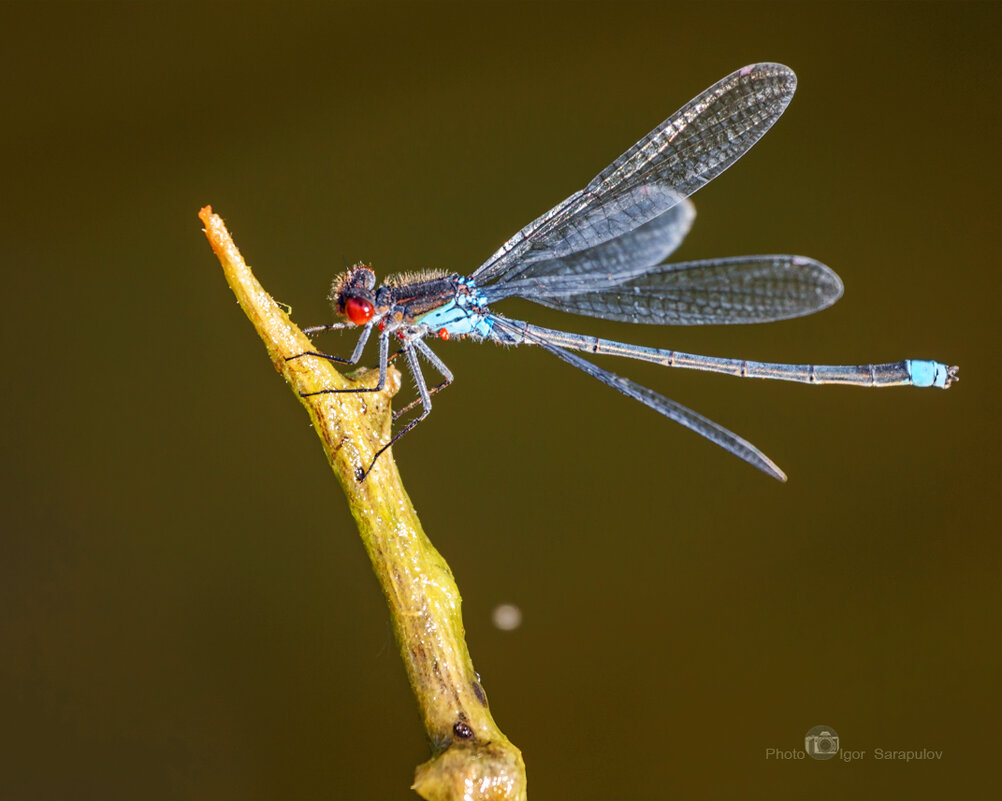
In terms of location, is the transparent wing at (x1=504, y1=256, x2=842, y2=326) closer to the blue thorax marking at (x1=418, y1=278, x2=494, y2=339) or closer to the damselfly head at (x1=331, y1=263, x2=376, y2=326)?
the blue thorax marking at (x1=418, y1=278, x2=494, y2=339)

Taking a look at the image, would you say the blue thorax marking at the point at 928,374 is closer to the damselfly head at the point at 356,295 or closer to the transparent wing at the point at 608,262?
the transparent wing at the point at 608,262

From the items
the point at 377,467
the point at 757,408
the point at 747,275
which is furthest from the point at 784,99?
the point at 377,467

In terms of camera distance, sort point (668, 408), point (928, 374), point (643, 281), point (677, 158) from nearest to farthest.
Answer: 1. point (668, 408)
2. point (677, 158)
3. point (928, 374)
4. point (643, 281)

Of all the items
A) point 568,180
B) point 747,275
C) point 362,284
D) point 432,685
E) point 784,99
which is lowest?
point 432,685

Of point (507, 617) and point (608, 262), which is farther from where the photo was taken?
point (507, 617)

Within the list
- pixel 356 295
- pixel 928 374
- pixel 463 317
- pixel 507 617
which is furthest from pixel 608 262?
pixel 507 617

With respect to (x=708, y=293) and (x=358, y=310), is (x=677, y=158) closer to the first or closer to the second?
(x=708, y=293)

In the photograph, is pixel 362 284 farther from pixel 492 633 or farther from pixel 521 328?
pixel 492 633
